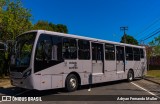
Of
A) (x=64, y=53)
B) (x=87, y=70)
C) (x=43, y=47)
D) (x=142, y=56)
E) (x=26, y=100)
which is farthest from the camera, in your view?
(x=142, y=56)

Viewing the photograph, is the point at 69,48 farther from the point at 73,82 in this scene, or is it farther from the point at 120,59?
the point at 120,59

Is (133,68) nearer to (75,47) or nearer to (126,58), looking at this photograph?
(126,58)

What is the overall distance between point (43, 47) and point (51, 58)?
2.45 feet

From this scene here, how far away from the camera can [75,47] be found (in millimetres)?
16219

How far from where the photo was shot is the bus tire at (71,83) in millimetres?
15453

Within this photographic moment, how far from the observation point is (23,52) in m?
14.3

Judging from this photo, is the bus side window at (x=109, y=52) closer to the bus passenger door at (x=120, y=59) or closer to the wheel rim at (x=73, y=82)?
the bus passenger door at (x=120, y=59)

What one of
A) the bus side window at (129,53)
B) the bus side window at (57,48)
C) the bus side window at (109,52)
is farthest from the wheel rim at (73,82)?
the bus side window at (129,53)

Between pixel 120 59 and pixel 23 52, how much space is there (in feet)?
29.9

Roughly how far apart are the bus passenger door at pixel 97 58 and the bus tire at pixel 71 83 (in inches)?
78.9

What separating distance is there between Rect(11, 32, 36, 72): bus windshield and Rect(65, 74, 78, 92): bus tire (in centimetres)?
283

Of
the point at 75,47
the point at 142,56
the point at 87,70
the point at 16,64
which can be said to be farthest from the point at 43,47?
the point at 142,56

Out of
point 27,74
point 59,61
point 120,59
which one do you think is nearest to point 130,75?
point 120,59

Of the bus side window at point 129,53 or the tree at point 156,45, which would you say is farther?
the tree at point 156,45
